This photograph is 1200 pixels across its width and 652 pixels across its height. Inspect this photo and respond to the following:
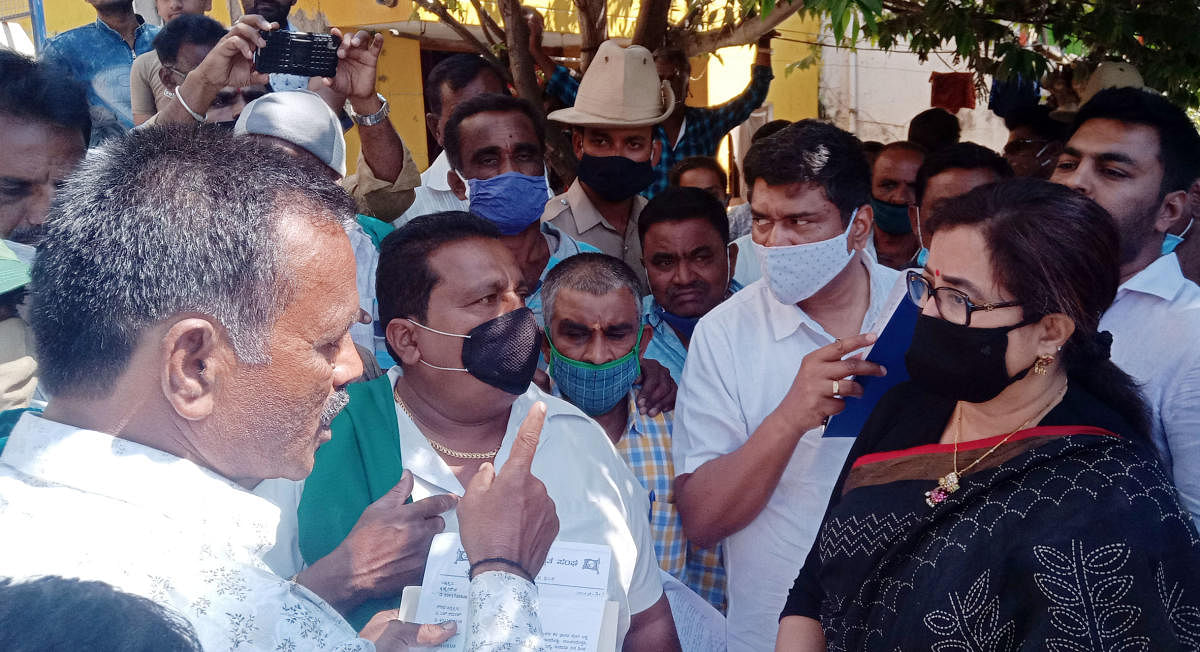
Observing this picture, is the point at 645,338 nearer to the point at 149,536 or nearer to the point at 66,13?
the point at 149,536

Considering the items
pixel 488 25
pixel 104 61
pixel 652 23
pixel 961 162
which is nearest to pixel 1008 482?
pixel 961 162

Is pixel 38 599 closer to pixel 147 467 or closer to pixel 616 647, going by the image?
pixel 147 467

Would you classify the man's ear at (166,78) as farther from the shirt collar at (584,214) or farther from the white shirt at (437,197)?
the shirt collar at (584,214)

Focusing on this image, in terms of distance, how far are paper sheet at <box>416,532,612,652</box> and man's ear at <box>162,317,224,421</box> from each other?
0.78 m

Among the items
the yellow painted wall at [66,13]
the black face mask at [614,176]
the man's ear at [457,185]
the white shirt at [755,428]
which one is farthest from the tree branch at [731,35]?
the yellow painted wall at [66,13]

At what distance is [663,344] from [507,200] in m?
0.88

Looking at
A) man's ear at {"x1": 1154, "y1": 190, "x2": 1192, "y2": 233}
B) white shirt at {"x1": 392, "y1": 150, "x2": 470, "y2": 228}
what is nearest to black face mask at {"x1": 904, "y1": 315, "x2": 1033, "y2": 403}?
man's ear at {"x1": 1154, "y1": 190, "x2": 1192, "y2": 233}

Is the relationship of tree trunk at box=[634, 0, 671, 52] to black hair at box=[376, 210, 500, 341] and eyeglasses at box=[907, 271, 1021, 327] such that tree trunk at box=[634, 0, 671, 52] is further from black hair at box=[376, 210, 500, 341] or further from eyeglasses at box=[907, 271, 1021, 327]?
eyeglasses at box=[907, 271, 1021, 327]

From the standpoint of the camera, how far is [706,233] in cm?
378

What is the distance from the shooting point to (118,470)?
49.3 inches

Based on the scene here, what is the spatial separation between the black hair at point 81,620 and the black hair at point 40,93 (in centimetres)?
219

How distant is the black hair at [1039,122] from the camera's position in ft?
19.0

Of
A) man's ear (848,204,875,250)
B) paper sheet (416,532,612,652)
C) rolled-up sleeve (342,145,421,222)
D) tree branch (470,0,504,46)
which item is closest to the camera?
paper sheet (416,532,612,652)

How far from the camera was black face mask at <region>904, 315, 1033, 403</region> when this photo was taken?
80.7 inches
